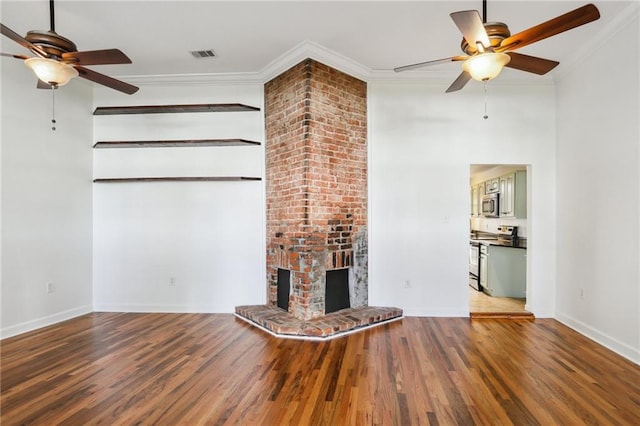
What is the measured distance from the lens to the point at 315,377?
2502 millimetres

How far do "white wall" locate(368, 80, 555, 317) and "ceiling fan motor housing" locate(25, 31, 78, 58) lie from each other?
3207 millimetres

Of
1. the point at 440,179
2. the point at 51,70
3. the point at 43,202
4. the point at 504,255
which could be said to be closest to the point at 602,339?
the point at 504,255

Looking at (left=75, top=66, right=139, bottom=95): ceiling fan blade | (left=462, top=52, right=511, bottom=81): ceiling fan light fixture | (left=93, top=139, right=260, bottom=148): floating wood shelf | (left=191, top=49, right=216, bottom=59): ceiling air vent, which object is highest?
(left=191, top=49, right=216, bottom=59): ceiling air vent

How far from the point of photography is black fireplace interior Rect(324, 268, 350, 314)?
3882 millimetres

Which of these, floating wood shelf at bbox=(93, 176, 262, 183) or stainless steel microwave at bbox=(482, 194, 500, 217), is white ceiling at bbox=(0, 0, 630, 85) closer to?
floating wood shelf at bbox=(93, 176, 262, 183)

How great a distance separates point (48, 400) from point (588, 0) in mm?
5332

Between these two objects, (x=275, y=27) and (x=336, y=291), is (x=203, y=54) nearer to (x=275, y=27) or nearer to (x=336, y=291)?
(x=275, y=27)

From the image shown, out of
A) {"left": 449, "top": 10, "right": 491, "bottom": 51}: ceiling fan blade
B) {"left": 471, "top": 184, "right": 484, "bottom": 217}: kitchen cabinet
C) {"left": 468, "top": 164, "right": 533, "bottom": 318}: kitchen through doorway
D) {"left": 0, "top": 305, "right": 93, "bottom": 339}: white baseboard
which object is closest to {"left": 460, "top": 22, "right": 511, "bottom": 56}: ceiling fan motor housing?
{"left": 449, "top": 10, "right": 491, "bottom": 51}: ceiling fan blade

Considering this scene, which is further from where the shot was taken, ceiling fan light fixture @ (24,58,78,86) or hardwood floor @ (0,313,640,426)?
ceiling fan light fixture @ (24,58,78,86)

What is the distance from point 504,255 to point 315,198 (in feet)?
11.2

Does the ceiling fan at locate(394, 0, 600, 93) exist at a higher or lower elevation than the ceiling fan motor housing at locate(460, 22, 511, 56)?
lower

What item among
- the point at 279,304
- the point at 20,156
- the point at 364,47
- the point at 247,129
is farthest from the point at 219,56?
the point at 279,304

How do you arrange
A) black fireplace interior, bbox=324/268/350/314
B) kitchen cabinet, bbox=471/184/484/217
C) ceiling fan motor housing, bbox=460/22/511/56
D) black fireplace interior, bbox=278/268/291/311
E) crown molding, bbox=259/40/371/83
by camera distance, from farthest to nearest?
kitchen cabinet, bbox=471/184/484/217 → black fireplace interior, bbox=278/268/291/311 → black fireplace interior, bbox=324/268/350/314 → crown molding, bbox=259/40/371/83 → ceiling fan motor housing, bbox=460/22/511/56

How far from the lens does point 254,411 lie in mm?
2053
